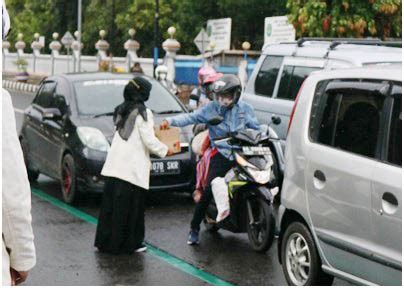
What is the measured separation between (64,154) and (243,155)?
10.9 feet

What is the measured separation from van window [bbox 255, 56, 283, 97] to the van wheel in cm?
517

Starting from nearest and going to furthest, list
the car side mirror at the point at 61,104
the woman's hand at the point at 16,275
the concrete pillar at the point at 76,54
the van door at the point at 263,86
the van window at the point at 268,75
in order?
the woman's hand at the point at 16,275 → the car side mirror at the point at 61,104 → the van door at the point at 263,86 → the van window at the point at 268,75 → the concrete pillar at the point at 76,54

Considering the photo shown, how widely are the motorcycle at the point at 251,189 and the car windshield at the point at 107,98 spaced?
115 inches

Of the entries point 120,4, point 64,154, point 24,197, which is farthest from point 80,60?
point 24,197

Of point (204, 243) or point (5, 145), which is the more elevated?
point (5, 145)

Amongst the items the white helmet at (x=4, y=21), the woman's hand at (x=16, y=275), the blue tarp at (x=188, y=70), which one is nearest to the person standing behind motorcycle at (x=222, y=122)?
the woman's hand at (x=16, y=275)

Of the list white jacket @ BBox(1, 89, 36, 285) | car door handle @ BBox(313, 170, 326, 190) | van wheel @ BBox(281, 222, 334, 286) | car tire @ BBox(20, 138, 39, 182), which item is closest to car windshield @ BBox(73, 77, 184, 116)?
car tire @ BBox(20, 138, 39, 182)

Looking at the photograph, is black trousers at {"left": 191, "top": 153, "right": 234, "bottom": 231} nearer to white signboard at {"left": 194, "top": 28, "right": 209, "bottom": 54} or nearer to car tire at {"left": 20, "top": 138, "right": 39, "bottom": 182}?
car tire at {"left": 20, "top": 138, "right": 39, "bottom": 182}

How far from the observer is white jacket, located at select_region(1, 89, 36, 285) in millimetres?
3252

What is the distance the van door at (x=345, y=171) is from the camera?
542 cm

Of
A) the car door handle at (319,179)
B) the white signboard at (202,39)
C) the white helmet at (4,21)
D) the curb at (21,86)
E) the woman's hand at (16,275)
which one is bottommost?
the curb at (21,86)

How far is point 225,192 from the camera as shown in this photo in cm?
804

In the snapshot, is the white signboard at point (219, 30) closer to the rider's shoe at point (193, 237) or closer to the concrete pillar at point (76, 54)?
the concrete pillar at point (76, 54)

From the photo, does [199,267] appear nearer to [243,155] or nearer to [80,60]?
[243,155]
